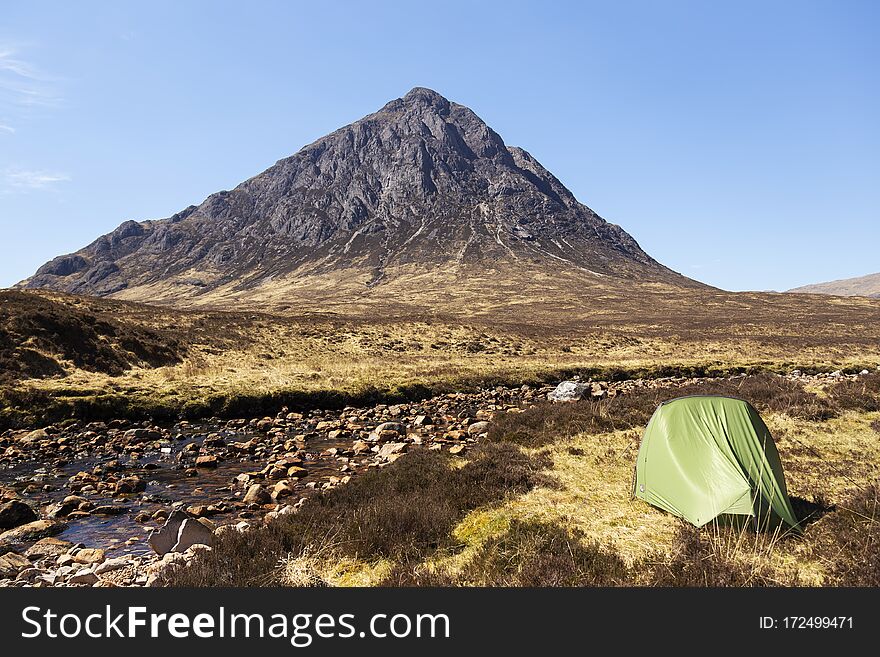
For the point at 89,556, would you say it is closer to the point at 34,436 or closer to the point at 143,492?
the point at 143,492

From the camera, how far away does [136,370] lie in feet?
90.0

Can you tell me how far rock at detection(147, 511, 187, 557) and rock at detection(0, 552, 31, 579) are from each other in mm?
2043

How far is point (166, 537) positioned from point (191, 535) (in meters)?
0.56

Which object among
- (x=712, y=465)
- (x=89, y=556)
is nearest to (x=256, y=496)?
(x=89, y=556)

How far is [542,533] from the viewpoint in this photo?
8.22 meters

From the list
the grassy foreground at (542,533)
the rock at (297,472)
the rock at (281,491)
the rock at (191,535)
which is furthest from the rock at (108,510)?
Result: the grassy foreground at (542,533)

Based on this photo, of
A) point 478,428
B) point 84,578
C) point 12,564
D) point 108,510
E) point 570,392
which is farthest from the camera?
point 570,392

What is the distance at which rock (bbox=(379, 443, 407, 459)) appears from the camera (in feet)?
51.5

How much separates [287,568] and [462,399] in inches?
753

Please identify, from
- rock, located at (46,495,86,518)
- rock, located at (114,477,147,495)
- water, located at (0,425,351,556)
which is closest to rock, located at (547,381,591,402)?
water, located at (0,425,351,556)

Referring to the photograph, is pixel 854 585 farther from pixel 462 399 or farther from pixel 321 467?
pixel 462 399

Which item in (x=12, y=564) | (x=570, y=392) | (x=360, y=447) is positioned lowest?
(x=360, y=447)

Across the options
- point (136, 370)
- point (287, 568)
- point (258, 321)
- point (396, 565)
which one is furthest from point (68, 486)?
point (258, 321)

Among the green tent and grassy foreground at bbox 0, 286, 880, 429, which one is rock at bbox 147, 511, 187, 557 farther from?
grassy foreground at bbox 0, 286, 880, 429
